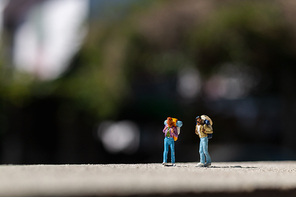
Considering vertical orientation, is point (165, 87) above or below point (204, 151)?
above

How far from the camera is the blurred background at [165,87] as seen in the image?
10094mm

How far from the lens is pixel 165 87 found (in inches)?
550

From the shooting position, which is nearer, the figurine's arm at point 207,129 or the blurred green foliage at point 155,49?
the figurine's arm at point 207,129

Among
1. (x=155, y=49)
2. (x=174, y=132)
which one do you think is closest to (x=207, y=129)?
(x=174, y=132)

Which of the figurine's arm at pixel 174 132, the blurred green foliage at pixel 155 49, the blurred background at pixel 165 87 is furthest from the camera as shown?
the blurred background at pixel 165 87

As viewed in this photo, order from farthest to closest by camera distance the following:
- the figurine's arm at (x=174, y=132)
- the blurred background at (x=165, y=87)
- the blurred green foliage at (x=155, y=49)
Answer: the blurred background at (x=165, y=87) → the blurred green foliage at (x=155, y=49) → the figurine's arm at (x=174, y=132)

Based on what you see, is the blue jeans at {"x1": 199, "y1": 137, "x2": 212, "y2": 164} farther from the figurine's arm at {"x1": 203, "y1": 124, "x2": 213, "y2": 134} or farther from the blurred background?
the blurred background

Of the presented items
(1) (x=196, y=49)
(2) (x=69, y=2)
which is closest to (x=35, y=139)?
(1) (x=196, y=49)

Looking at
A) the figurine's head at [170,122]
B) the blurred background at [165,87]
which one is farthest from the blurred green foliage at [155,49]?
the figurine's head at [170,122]

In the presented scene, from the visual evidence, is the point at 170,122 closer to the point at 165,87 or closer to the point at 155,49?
the point at 155,49

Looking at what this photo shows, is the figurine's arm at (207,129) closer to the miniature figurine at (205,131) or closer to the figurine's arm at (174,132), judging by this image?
the miniature figurine at (205,131)

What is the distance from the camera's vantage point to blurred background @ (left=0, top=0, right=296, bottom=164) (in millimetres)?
10094

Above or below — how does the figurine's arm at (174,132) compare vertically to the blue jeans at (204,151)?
above

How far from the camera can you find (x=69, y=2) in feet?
64.8
